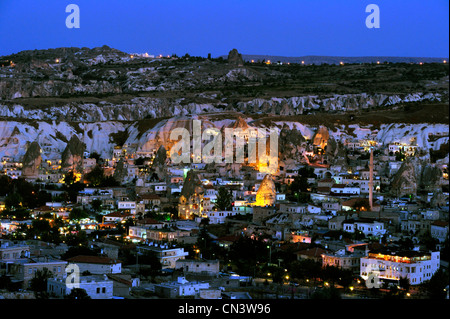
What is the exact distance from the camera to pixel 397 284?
2788 centimetres

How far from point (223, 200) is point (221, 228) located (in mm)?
3163

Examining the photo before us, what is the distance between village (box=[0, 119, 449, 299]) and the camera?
1042 inches

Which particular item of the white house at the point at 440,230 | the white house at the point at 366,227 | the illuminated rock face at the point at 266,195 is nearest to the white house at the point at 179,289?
the white house at the point at 366,227

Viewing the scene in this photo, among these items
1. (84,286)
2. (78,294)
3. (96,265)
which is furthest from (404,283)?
(78,294)

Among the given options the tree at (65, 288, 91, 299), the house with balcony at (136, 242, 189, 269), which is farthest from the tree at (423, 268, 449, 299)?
the tree at (65, 288, 91, 299)

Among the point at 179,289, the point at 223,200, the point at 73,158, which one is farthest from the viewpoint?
the point at 73,158

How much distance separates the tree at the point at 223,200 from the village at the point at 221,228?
61 mm

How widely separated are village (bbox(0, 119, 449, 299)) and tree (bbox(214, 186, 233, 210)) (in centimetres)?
6

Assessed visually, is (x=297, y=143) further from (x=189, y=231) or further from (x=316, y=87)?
(x=316, y=87)

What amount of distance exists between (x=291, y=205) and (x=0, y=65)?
70.3 metres

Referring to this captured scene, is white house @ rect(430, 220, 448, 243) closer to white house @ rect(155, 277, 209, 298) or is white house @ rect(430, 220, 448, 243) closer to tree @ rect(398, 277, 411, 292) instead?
tree @ rect(398, 277, 411, 292)

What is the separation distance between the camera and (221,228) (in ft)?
124

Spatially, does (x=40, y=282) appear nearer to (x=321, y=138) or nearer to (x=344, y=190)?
(x=344, y=190)
